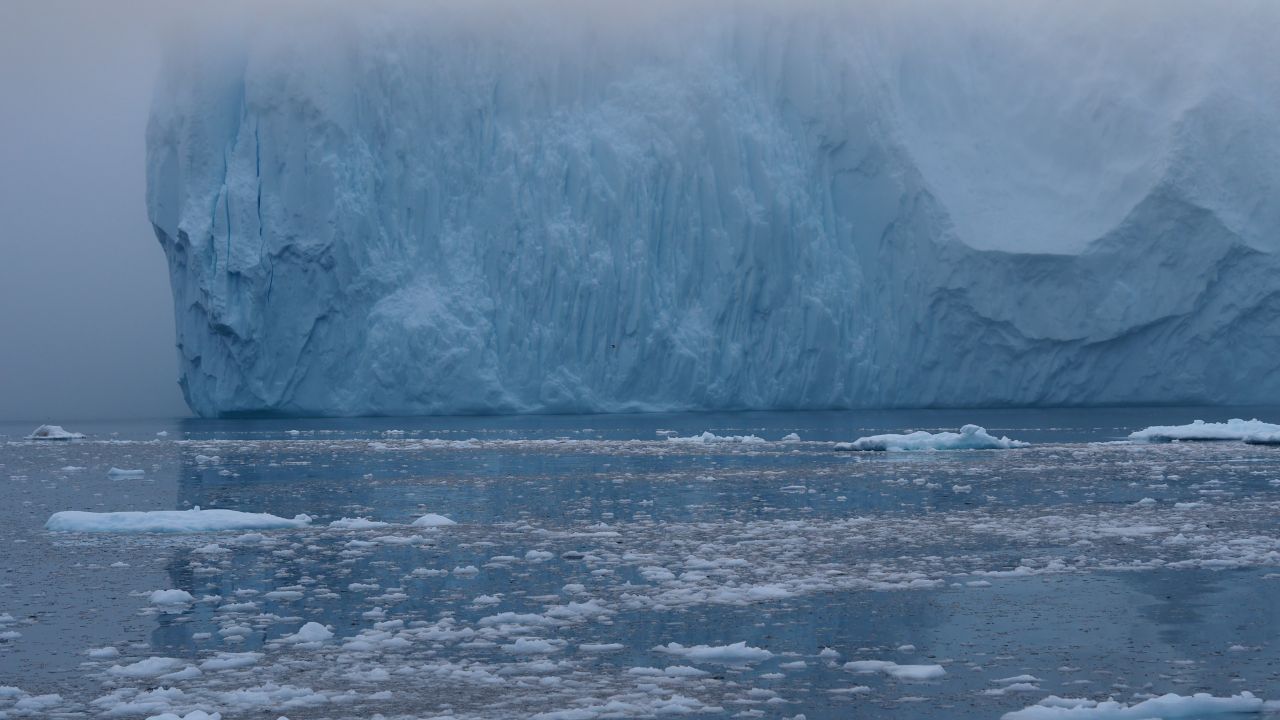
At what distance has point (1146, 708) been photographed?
4.46m

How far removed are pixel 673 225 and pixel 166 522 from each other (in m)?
21.6

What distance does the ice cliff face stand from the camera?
97.2 feet

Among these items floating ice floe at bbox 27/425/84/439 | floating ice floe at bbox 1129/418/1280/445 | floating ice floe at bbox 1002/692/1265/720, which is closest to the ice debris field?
floating ice floe at bbox 1002/692/1265/720

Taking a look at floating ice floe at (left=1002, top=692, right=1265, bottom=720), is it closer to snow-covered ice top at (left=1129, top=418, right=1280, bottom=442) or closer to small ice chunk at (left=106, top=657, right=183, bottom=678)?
small ice chunk at (left=106, top=657, right=183, bottom=678)

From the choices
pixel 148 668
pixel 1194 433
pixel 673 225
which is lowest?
pixel 148 668

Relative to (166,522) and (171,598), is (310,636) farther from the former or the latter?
(166,522)

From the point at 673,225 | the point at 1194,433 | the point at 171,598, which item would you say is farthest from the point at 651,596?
the point at 673,225

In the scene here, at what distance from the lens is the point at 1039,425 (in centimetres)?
2602

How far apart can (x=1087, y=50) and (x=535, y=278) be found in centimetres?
1641

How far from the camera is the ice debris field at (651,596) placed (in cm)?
486

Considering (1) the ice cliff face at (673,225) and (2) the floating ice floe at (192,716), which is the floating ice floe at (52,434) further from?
(2) the floating ice floe at (192,716)

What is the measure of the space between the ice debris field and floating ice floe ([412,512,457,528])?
0.03 meters

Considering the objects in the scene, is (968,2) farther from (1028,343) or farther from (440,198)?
(440,198)

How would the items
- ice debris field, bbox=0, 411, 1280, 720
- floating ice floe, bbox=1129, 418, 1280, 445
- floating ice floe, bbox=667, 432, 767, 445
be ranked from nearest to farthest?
1. ice debris field, bbox=0, 411, 1280, 720
2. floating ice floe, bbox=667, 432, 767, 445
3. floating ice floe, bbox=1129, 418, 1280, 445
